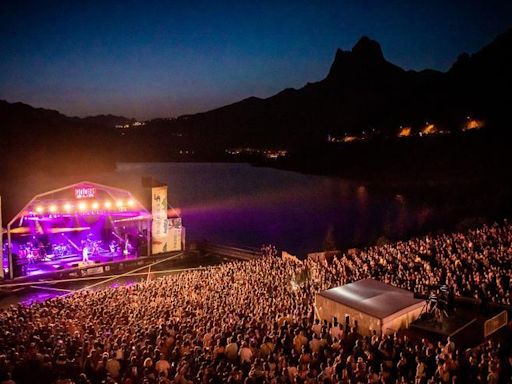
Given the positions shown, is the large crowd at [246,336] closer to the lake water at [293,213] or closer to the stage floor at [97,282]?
the stage floor at [97,282]

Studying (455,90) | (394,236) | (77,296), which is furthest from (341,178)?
(77,296)

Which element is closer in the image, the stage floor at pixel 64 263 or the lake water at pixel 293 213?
the stage floor at pixel 64 263

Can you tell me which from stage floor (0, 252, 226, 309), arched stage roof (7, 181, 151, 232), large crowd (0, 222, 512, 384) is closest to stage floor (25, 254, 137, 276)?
stage floor (0, 252, 226, 309)

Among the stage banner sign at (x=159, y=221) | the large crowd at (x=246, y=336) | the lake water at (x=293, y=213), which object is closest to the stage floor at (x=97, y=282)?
the stage banner sign at (x=159, y=221)

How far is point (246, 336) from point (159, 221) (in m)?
14.6

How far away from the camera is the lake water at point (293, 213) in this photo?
37.8 metres

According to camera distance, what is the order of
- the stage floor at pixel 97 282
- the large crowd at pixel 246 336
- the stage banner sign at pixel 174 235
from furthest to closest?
the stage banner sign at pixel 174 235, the stage floor at pixel 97 282, the large crowd at pixel 246 336

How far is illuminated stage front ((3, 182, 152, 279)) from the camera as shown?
18.1 metres

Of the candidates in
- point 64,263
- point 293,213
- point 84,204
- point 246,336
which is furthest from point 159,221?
point 293,213

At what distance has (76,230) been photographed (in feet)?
67.1

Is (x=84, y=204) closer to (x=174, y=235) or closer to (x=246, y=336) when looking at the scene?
(x=174, y=235)

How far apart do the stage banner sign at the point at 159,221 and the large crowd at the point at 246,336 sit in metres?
8.18

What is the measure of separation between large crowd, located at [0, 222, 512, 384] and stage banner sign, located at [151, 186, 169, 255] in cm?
818

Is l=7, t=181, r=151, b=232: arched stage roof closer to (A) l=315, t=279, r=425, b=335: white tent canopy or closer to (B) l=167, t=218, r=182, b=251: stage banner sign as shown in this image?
(B) l=167, t=218, r=182, b=251: stage banner sign
